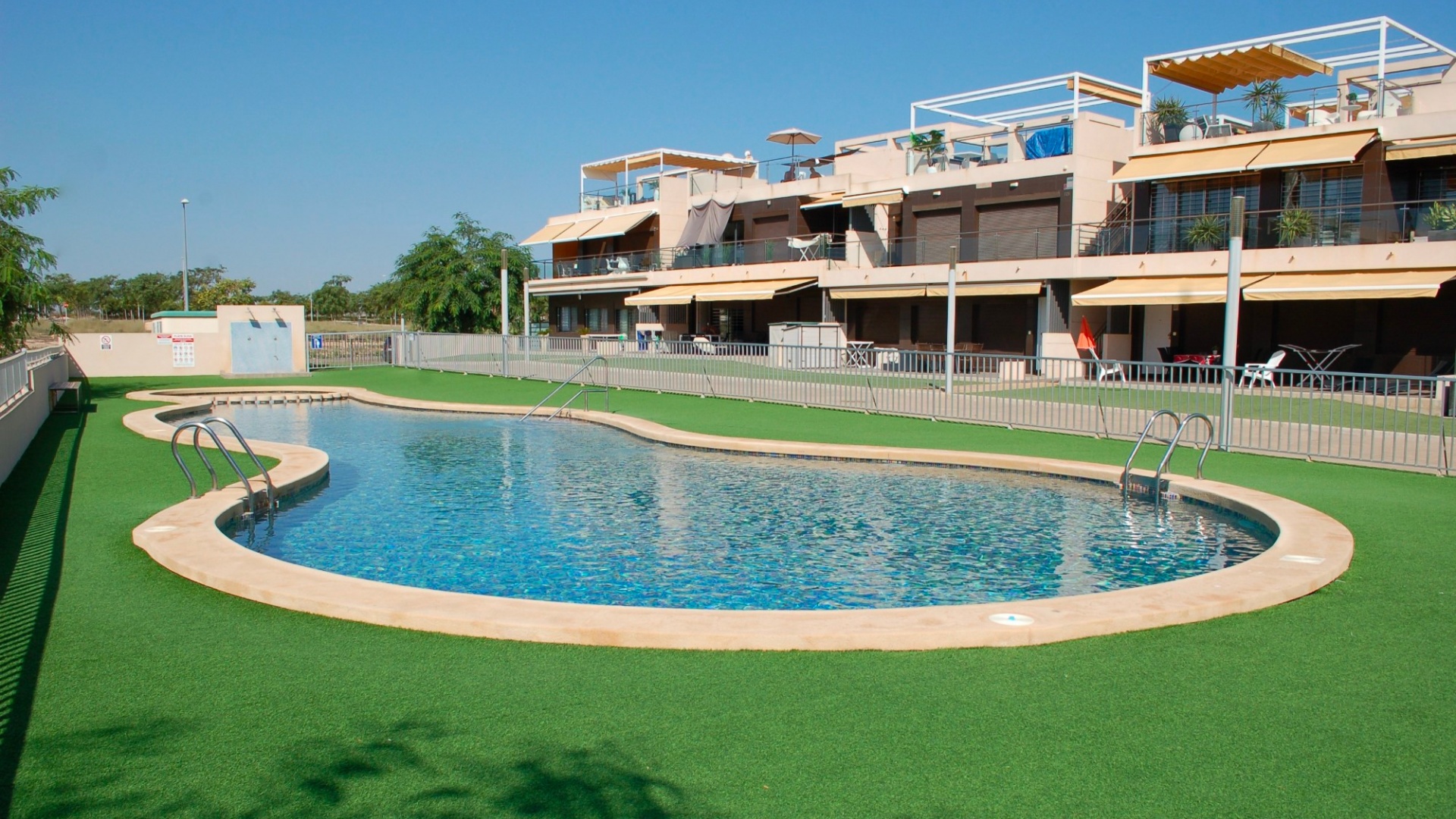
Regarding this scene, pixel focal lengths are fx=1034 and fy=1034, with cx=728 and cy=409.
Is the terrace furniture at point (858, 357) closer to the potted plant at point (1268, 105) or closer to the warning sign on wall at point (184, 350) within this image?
the potted plant at point (1268, 105)

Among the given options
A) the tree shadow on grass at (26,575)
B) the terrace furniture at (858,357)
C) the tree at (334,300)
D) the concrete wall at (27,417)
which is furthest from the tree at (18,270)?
the tree at (334,300)

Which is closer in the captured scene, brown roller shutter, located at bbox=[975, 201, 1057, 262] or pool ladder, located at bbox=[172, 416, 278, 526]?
pool ladder, located at bbox=[172, 416, 278, 526]

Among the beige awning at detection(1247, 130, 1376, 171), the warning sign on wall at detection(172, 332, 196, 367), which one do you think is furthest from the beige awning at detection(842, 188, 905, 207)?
the warning sign on wall at detection(172, 332, 196, 367)

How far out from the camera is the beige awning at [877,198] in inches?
1305

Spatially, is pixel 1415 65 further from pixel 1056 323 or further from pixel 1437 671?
pixel 1437 671

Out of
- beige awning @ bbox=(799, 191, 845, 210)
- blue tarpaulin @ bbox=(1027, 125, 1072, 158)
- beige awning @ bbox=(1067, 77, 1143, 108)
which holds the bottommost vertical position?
beige awning @ bbox=(799, 191, 845, 210)

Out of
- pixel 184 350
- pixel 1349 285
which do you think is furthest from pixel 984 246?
pixel 184 350

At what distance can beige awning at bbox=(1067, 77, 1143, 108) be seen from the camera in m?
29.3

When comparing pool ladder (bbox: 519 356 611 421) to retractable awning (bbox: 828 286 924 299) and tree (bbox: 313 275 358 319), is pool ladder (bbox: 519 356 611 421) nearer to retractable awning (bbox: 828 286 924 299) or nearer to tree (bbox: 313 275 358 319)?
retractable awning (bbox: 828 286 924 299)

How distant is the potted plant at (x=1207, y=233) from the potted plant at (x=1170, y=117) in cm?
289

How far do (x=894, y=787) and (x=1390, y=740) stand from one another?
7.29 feet

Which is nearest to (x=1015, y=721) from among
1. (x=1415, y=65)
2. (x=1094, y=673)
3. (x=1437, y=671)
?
(x=1094, y=673)

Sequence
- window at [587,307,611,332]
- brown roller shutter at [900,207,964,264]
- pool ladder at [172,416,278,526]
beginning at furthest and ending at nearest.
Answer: window at [587,307,611,332] < brown roller shutter at [900,207,964,264] < pool ladder at [172,416,278,526]

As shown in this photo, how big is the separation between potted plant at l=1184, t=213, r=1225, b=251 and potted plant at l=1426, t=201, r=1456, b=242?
14.2ft
